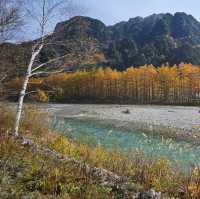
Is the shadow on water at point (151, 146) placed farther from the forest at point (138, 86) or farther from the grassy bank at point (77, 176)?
the forest at point (138, 86)

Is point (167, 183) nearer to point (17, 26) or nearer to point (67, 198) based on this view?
point (67, 198)

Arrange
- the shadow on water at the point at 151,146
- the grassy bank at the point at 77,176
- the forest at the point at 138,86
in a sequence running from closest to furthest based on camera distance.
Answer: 1. the grassy bank at the point at 77,176
2. the shadow on water at the point at 151,146
3. the forest at the point at 138,86

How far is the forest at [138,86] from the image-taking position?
114 meters

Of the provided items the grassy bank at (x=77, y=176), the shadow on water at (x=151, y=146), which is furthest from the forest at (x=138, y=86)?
the grassy bank at (x=77, y=176)

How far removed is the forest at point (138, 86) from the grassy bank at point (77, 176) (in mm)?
94444

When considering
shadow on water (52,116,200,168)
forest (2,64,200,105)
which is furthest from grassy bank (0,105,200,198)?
forest (2,64,200,105)

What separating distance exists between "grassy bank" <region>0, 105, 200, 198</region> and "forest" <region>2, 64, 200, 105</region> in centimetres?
9444

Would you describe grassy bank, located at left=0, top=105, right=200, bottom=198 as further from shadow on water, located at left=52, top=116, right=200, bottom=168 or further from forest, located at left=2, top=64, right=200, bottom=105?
forest, located at left=2, top=64, right=200, bottom=105

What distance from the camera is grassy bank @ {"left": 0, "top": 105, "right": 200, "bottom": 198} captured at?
8508mm

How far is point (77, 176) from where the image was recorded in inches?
375

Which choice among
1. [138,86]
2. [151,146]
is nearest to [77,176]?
[151,146]

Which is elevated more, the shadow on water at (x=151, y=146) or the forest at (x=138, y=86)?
the forest at (x=138, y=86)

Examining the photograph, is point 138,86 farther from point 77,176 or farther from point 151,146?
point 77,176

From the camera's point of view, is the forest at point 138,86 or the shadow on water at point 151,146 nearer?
the shadow on water at point 151,146
